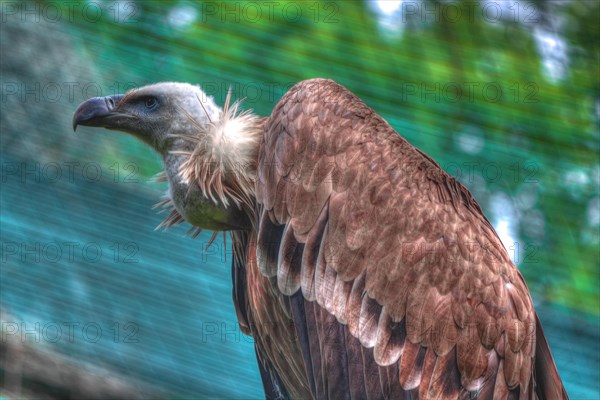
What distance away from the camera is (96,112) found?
3.62m

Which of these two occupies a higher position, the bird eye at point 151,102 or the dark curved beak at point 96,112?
the bird eye at point 151,102

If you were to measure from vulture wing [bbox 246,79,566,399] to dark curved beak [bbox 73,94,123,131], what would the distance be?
67cm

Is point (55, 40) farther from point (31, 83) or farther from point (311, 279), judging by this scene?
point (311, 279)

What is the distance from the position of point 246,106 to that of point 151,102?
72cm

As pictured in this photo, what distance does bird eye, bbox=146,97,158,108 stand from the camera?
12.1 ft

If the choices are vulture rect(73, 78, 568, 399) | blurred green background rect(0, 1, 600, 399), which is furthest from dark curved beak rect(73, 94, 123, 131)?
blurred green background rect(0, 1, 600, 399)

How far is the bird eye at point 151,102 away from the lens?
3.70 m

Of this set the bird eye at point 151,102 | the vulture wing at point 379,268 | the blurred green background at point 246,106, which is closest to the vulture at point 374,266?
the vulture wing at point 379,268

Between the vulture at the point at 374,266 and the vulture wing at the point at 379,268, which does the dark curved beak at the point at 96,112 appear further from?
the vulture wing at the point at 379,268

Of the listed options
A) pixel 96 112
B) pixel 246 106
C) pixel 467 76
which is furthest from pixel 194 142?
pixel 467 76

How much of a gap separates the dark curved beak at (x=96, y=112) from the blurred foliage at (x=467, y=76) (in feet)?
2.61

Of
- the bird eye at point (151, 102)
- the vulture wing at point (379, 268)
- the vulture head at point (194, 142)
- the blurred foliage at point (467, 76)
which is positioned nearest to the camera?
the vulture wing at point (379, 268)

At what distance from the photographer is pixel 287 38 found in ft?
13.9

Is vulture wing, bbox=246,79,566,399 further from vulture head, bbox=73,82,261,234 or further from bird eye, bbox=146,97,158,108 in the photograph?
bird eye, bbox=146,97,158,108
